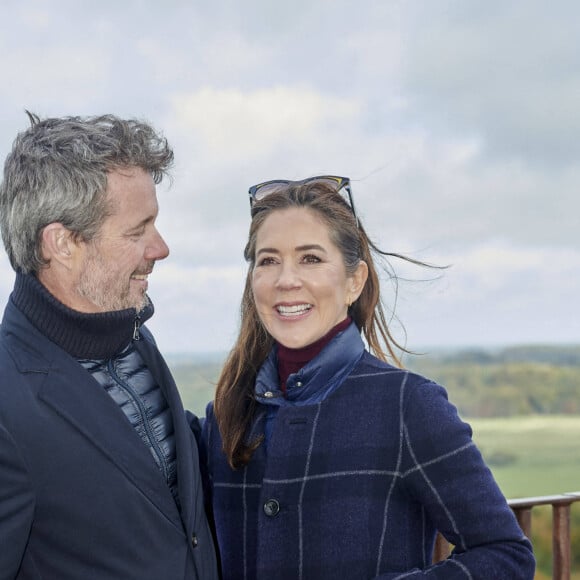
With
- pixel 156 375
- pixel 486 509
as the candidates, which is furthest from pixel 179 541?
pixel 486 509

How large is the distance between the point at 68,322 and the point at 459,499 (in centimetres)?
93

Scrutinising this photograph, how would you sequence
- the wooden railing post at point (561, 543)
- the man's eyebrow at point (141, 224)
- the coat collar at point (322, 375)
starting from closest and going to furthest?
the man's eyebrow at point (141, 224) → the coat collar at point (322, 375) → the wooden railing post at point (561, 543)

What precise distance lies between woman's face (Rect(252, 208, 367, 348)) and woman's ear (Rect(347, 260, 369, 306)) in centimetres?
3

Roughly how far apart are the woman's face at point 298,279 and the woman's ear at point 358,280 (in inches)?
1.1

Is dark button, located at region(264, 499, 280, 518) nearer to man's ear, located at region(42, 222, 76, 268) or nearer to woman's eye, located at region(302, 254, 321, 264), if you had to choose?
woman's eye, located at region(302, 254, 321, 264)

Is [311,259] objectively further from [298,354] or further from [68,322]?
[68,322]

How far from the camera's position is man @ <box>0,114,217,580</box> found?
5.43 feet

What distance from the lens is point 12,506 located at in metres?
1.56

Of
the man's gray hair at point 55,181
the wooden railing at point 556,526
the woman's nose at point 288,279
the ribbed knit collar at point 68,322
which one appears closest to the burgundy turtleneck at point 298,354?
the woman's nose at point 288,279

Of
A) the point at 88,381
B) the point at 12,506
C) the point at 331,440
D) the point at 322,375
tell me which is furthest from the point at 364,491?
the point at 12,506

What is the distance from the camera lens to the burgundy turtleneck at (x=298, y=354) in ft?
6.93

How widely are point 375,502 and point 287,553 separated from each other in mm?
235

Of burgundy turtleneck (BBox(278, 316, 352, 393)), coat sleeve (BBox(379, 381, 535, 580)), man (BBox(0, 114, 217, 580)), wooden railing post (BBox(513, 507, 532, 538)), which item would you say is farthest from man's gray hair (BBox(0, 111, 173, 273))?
wooden railing post (BBox(513, 507, 532, 538))

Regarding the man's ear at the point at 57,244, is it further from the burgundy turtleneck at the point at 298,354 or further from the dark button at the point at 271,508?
the dark button at the point at 271,508
